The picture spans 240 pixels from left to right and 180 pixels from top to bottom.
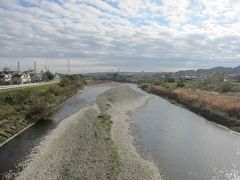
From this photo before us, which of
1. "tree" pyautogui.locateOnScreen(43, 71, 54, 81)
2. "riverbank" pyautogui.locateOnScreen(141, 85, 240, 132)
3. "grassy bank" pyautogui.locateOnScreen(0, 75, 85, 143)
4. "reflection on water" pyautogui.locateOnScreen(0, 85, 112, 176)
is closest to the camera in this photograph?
"reflection on water" pyautogui.locateOnScreen(0, 85, 112, 176)

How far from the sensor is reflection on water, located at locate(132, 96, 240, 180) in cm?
2330

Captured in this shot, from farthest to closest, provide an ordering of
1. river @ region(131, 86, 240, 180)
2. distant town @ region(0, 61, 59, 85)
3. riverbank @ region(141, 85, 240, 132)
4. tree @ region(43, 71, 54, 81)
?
tree @ region(43, 71, 54, 81)
distant town @ region(0, 61, 59, 85)
riverbank @ region(141, 85, 240, 132)
river @ region(131, 86, 240, 180)

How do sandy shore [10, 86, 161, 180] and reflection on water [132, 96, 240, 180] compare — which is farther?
reflection on water [132, 96, 240, 180]

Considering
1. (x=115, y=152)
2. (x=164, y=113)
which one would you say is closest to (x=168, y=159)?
(x=115, y=152)

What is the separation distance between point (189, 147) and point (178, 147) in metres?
1.06

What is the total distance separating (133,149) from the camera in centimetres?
2827

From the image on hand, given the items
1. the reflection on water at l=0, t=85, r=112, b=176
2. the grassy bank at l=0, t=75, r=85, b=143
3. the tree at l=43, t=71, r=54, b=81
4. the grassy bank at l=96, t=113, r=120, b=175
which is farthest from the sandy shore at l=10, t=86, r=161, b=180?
the tree at l=43, t=71, r=54, b=81

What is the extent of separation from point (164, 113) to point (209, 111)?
288 inches

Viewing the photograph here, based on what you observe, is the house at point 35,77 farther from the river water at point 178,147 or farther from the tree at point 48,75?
the river water at point 178,147

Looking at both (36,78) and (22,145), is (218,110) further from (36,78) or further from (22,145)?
(36,78)

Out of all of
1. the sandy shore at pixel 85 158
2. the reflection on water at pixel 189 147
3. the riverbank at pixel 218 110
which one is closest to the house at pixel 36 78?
the riverbank at pixel 218 110

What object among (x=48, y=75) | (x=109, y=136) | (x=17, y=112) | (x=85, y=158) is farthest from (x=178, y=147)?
(x=48, y=75)

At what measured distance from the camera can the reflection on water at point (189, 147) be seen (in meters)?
23.3

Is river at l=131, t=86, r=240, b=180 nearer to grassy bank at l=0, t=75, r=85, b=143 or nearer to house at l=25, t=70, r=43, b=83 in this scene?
grassy bank at l=0, t=75, r=85, b=143
